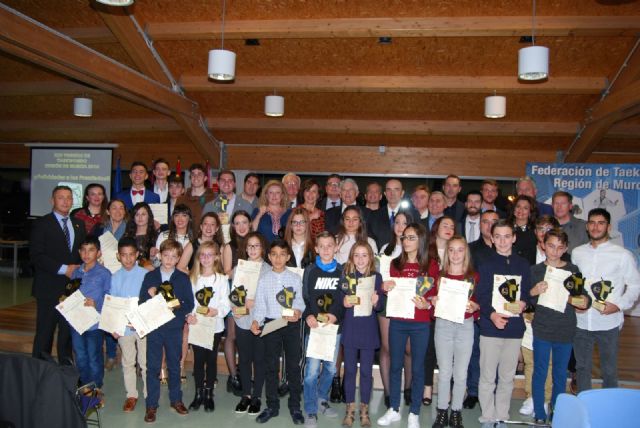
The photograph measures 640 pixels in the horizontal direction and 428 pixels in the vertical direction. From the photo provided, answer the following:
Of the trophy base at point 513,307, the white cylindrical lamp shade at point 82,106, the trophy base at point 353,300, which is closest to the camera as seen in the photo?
the trophy base at point 513,307


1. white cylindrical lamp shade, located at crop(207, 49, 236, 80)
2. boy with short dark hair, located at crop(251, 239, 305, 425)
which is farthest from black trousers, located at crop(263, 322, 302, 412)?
white cylindrical lamp shade, located at crop(207, 49, 236, 80)

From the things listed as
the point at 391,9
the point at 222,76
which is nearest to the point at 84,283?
the point at 222,76

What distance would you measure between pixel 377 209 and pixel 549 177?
15.3ft

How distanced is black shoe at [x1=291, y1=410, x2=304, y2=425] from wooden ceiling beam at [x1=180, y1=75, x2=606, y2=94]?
5763 millimetres

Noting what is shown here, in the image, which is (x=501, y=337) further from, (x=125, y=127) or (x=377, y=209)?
(x=125, y=127)

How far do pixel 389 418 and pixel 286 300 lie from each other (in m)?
1.31

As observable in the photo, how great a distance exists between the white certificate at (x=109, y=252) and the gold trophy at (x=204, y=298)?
1075 millimetres

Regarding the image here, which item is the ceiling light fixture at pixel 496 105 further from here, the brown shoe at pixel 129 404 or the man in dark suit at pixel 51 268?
the brown shoe at pixel 129 404

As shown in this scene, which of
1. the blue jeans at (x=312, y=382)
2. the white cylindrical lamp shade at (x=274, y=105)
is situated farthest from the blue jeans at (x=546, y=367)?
the white cylindrical lamp shade at (x=274, y=105)

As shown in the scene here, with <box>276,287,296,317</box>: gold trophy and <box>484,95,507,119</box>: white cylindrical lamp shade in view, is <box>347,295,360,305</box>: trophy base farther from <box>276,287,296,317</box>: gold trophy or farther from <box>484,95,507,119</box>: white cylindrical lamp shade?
<box>484,95,507,119</box>: white cylindrical lamp shade

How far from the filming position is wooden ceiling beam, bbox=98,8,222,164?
768 centimetres

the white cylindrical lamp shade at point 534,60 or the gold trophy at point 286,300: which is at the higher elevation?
the white cylindrical lamp shade at point 534,60

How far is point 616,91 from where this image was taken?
7.76 metres

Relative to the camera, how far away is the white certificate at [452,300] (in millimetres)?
3924
